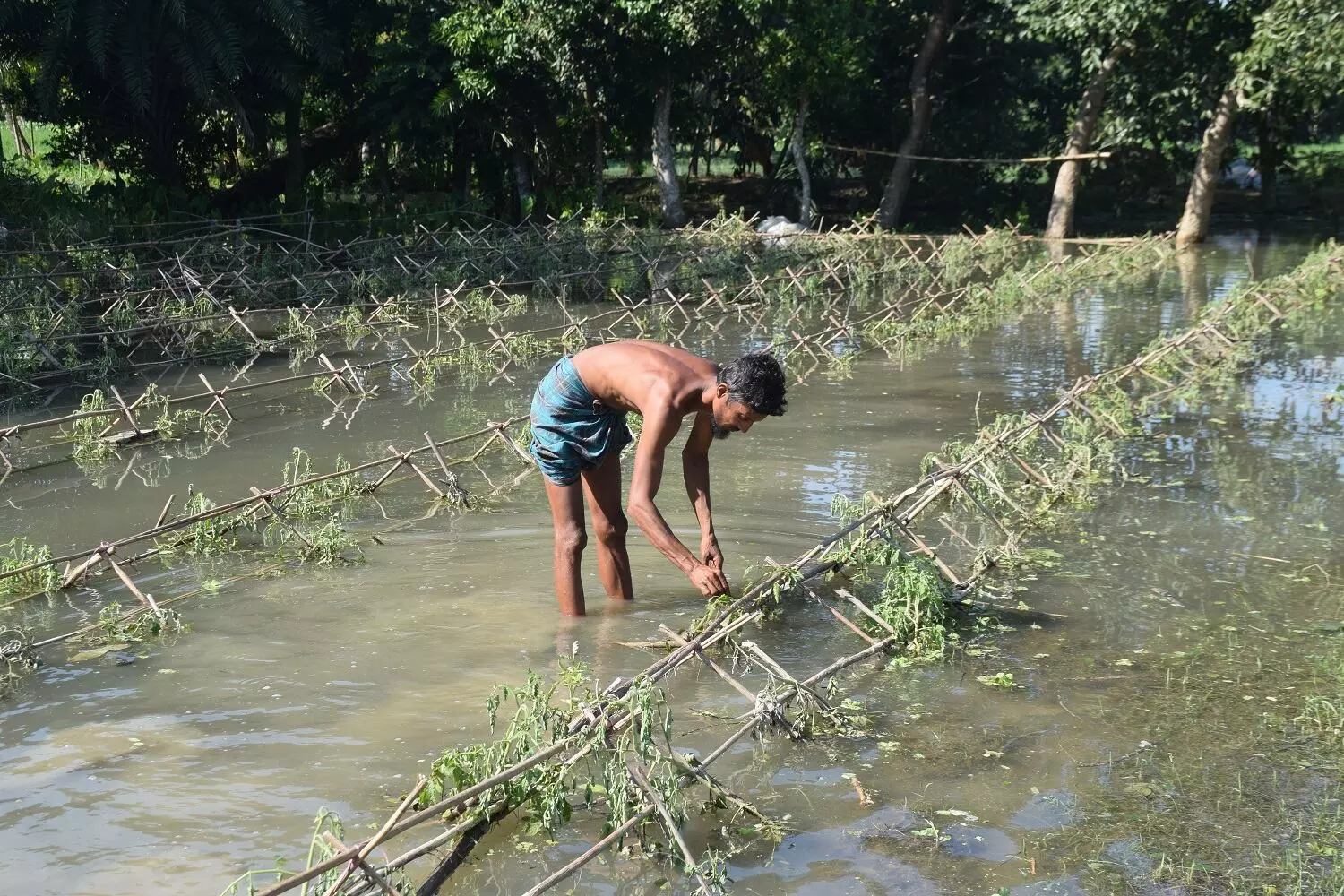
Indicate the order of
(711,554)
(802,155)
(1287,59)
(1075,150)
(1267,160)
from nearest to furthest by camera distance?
(711,554), (1287,59), (802,155), (1075,150), (1267,160)

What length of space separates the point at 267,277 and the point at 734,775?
11.9 meters

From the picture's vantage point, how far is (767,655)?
14.8 feet

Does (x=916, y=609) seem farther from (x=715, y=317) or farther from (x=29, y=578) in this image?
(x=715, y=317)

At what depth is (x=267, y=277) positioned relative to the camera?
14383mm

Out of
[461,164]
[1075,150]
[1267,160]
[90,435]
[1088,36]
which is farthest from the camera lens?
[1267,160]

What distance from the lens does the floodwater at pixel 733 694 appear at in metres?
3.49

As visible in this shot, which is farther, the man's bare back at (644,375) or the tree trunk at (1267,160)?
the tree trunk at (1267,160)

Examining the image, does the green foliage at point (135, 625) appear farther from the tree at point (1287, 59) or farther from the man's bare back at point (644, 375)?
the tree at point (1287, 59)

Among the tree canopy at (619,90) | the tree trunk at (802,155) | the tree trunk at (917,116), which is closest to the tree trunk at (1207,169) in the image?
the tree canopy at (619,90)

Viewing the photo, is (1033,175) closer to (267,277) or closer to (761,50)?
(761,50)

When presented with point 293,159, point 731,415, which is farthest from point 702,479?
point 293,159

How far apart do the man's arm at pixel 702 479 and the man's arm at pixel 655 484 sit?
0.71ft

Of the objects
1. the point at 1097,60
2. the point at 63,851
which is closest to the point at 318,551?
the point at 63,851

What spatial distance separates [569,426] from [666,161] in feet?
58.2
